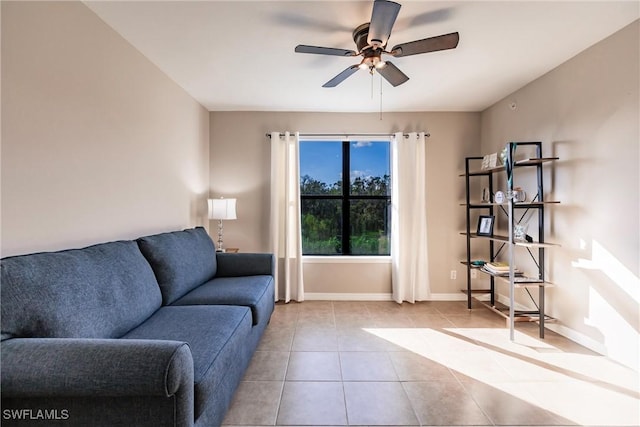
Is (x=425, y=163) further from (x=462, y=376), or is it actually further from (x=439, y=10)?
(x=462, y=376)

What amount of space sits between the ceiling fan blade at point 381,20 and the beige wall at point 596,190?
1813 millimetres

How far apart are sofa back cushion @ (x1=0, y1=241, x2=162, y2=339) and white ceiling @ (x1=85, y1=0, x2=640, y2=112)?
1552 mm

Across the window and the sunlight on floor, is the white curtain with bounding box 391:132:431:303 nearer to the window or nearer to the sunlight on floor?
the window

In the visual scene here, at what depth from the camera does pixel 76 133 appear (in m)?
1.79

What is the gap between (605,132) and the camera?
232 cm

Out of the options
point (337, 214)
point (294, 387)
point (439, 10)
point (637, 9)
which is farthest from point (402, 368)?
point (637, 9)

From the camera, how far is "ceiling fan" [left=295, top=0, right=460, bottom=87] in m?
1.66

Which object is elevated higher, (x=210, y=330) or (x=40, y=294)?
(x=40, y=294)

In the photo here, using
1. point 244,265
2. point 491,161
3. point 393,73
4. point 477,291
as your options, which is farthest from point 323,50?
point 477,291

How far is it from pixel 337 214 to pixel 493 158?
192 cm

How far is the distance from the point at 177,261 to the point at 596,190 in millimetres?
3303

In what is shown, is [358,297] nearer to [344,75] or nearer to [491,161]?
[491,161]

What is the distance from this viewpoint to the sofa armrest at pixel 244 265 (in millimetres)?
3025

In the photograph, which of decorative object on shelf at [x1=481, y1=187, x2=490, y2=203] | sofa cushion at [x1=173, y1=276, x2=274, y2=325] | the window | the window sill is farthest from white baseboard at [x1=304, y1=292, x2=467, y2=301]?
decorative object on shelf at [x1=481, y1=187, x2=490, y2=203]
